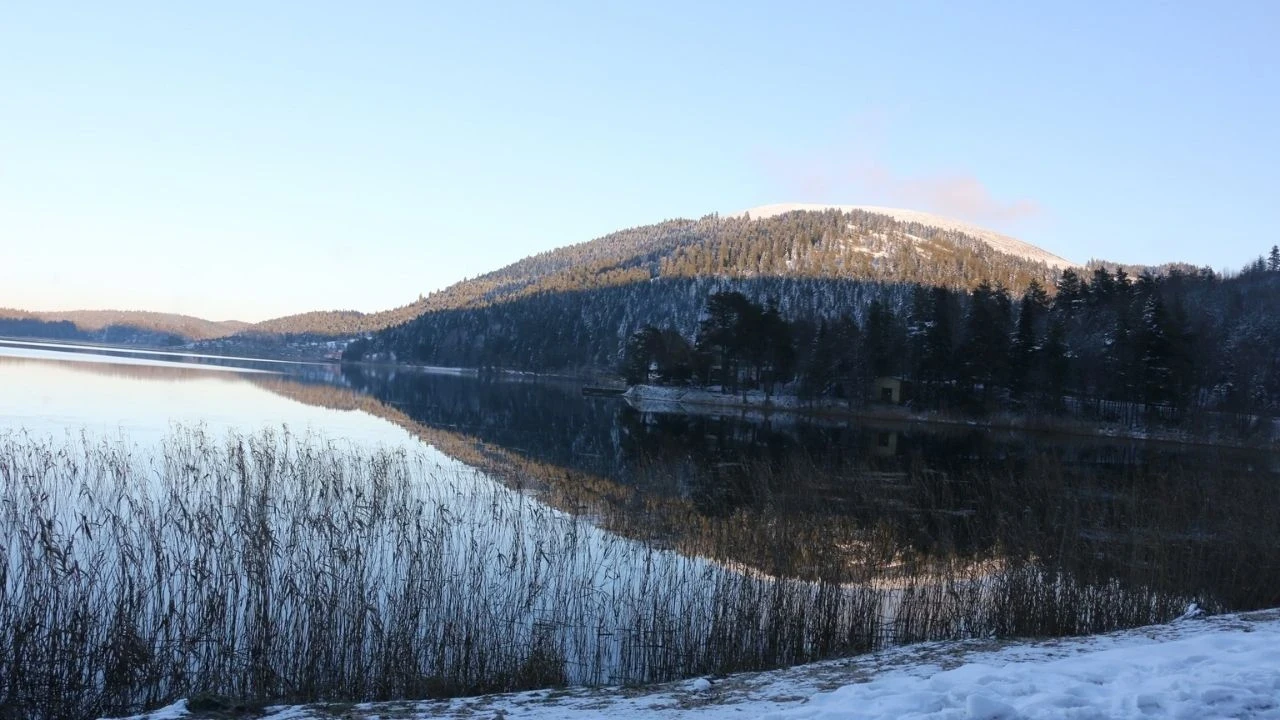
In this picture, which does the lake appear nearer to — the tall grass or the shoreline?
the tall grass

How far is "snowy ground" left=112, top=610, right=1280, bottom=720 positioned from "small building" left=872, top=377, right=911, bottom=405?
74930 millimetres

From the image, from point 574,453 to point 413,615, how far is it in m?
24.6

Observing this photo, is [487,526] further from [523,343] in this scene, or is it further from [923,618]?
[523,343]

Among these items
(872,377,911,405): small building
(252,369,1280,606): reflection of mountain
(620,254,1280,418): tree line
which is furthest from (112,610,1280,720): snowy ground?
(872,377,911,405): small building

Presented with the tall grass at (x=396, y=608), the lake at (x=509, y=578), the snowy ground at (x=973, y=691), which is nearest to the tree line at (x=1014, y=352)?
the lake at (x=509, y=578)

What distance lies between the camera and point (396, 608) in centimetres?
1156

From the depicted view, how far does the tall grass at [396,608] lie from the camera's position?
31.9ft

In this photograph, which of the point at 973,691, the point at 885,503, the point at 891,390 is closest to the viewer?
the point at 973,691

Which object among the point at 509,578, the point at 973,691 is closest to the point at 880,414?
the point at 509,578

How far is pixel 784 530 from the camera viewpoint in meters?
14.6

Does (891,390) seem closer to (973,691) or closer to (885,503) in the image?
(885,503)

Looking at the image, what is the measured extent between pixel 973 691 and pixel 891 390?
8111cm

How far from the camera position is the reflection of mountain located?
14562 mm

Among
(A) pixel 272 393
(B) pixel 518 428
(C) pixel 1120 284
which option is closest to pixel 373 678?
(B) pixel 518 428
